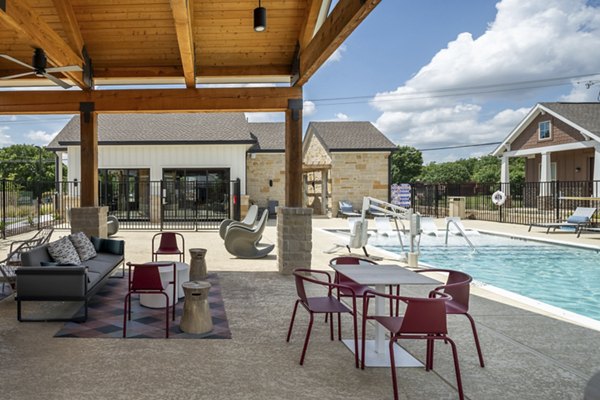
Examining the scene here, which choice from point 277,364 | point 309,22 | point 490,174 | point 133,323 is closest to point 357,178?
point 309,22

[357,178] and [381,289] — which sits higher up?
[357,178]

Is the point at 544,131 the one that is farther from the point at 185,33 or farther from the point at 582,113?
the point at 185,33

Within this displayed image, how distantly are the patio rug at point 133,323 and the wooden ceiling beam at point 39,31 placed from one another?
3.86m

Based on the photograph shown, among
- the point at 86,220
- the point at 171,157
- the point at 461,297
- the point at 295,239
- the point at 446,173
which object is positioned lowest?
the point at 461,297

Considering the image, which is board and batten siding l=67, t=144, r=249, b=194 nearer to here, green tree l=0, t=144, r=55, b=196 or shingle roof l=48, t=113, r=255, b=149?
shingle roof l=48, t=113, r=255, b=149

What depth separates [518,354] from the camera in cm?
412

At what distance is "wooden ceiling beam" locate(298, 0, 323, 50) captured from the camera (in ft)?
22.9

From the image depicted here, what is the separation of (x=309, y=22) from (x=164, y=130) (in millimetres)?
14527

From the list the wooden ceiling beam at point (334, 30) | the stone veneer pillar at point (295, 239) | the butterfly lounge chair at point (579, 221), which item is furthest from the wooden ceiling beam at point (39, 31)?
the butterfly lounge chair at point (579, 221)

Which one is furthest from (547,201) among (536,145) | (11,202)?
(11,202)

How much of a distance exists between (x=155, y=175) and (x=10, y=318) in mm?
14952

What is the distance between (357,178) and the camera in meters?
22.5

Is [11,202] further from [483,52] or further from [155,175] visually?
[483,52]

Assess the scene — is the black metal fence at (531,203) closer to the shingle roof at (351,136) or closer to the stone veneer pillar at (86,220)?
the shingle roof at (351,136)
